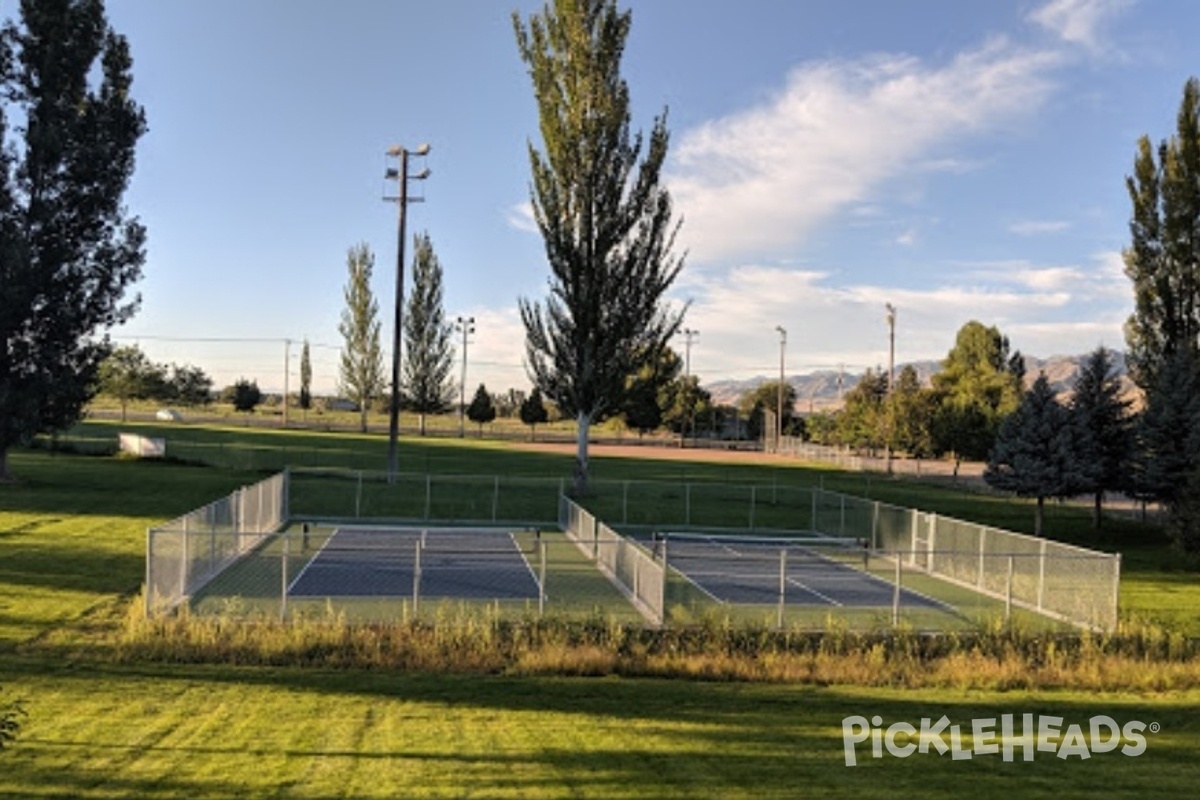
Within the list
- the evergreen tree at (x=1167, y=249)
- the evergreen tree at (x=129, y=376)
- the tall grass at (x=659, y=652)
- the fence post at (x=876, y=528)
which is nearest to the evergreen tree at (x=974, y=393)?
the evergreen tree at (x=1167, y=249)

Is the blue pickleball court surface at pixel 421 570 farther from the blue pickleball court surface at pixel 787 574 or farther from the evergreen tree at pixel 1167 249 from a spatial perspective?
the evergreen tree at pixel 1167 249

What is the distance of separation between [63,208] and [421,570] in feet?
73.8

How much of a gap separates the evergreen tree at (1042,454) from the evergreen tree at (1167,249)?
695 centimetres

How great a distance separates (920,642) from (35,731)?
1163 centimetres

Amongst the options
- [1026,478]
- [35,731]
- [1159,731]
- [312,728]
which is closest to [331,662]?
[312,728]

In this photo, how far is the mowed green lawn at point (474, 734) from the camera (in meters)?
7.68

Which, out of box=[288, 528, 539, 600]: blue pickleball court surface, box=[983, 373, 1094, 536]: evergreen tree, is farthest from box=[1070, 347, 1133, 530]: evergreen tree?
box=[288, 528, 539, 600]: blue pickleball court surface

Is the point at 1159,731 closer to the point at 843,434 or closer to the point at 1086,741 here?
the point at 1086,741

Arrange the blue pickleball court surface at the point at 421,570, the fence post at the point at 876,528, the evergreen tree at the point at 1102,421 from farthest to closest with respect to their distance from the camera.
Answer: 1. the evergreen tree at the point at 1102,421
2. the fence post at the point at 876,528
3. the blue pickleball court surface at the point at 421,570

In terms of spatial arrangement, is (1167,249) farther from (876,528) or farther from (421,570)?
(421,570)

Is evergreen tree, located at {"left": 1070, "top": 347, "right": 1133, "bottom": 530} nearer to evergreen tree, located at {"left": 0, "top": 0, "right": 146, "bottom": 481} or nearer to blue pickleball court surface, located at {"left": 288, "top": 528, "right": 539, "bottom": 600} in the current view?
blue pickleball court surface, located at {"left": 288, "top": 528, "right": 539, "bottom": 600}

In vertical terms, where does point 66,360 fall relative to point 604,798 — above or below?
above

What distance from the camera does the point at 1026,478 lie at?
29625 mm

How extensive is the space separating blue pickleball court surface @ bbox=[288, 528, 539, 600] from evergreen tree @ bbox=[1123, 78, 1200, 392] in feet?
84.9
